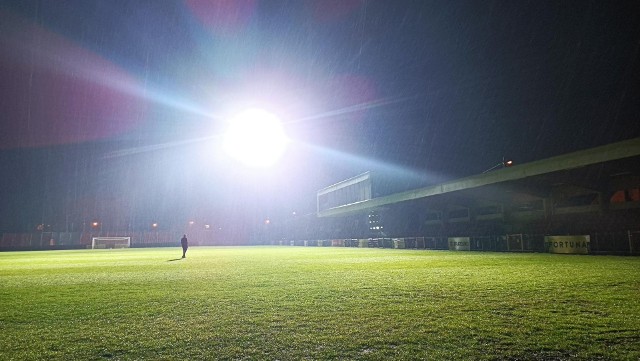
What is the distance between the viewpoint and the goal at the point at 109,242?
7097cm

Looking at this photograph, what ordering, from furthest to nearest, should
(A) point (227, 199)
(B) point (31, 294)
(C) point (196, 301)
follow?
(A) point (227, 199) → (B) point (31, 294) → (C) point (196, 301)

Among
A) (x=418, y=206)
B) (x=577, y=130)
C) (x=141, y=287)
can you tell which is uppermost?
(x=577, y=130)

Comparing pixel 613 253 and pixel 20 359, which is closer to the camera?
pixel 20 359

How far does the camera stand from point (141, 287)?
38.5ft

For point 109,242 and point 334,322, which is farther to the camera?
point 109,242

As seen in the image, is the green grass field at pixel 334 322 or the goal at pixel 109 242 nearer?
the green grass field at pixel 334 322

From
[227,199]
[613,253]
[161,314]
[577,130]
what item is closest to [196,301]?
[161,314]

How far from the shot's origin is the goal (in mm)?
70975

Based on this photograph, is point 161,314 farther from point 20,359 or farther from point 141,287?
point 141,287

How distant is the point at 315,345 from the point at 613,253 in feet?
82.0

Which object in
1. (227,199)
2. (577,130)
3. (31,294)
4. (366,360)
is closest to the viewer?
(366,360)

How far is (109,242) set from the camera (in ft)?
239

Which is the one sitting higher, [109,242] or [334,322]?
[109,242]

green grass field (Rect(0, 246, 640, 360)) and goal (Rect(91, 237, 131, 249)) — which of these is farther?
goal (Rect(91, 237, 131, 249))
